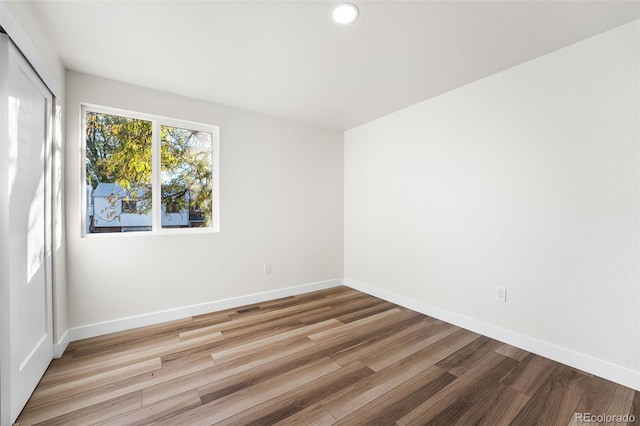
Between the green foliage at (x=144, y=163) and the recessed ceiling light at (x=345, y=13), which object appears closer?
the recessed ceiling light at (x=345, y=13)

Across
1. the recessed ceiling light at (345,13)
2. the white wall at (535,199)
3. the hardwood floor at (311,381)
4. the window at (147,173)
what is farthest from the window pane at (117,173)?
the white wall at (535,199)

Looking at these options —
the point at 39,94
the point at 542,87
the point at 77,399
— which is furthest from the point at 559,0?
the point at 77,399

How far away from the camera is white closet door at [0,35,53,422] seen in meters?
1.41

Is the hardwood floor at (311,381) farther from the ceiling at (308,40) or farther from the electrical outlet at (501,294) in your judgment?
the ceiling at (308,40)

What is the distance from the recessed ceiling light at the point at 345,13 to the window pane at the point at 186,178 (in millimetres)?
2036

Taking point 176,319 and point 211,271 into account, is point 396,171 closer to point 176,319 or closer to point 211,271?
point 211,271

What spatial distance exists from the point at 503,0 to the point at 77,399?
359 cm

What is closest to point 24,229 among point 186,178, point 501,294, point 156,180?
point 156,180

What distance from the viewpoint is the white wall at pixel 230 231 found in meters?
2.48

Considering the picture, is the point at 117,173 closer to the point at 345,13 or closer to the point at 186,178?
the point at 186,178

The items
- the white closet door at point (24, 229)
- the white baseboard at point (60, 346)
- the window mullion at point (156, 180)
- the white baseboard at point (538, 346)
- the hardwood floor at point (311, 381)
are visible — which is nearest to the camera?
the white closet door at point (24, 229)

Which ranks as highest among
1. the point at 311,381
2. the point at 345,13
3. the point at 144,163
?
the point at 345,13

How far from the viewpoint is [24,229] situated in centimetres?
164

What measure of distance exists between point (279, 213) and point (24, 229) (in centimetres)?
234
